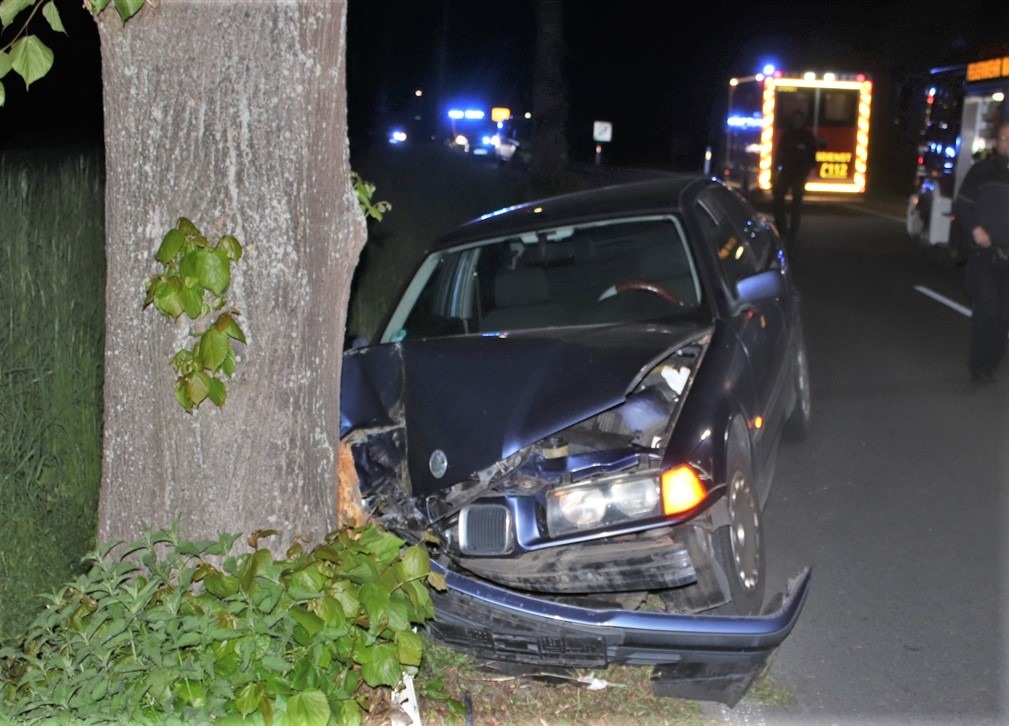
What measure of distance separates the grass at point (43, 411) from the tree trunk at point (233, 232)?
1.13m

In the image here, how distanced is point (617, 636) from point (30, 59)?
2.55 metres

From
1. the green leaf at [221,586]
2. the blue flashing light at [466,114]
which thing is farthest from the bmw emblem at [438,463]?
the blue flashing light at [466,114]

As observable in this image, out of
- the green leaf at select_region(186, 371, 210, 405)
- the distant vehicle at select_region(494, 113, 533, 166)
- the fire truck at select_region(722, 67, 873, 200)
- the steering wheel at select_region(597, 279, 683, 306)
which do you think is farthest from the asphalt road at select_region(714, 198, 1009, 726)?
the distant vehicle at select_region(494, 113, 533, 166)

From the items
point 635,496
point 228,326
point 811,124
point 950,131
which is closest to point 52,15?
point 228,326

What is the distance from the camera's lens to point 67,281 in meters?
5.83

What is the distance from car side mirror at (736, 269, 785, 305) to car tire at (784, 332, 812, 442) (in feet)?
4.98

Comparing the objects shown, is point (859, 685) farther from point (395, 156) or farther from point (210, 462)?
point (395, 156)

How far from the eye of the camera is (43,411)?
5.39 m

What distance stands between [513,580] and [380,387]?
4.26 ft

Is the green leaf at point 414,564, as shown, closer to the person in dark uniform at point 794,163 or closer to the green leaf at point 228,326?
the green leaf at point 228,326

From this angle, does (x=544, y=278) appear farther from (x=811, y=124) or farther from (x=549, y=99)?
(x=811, y=124)

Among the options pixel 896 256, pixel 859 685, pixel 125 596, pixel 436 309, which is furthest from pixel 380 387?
pixel 896 256

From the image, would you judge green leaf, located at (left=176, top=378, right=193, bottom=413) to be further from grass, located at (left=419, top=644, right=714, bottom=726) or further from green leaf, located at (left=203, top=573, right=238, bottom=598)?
grass, located at (left=419, top=644, right=714, bottom=726)

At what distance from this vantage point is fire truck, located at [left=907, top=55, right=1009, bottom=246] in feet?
51.2
